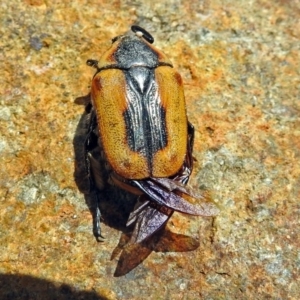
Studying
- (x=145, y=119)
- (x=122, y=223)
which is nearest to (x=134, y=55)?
(x=145, y=119)

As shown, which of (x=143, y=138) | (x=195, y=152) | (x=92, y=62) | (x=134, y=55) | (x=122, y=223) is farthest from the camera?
(x=92, y=62)

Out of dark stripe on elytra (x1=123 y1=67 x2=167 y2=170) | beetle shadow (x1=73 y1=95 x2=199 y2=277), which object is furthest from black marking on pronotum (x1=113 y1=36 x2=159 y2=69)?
beetle shadow (x1=73 y1=95 x2=199 y2=277)

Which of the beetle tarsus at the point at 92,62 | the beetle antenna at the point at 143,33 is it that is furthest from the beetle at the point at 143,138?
the beetle antenna at the point at 143,33

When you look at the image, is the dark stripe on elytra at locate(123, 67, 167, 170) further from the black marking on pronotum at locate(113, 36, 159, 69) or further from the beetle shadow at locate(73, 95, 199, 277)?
the beetle shadow at locate(73, 95, 199, 277)

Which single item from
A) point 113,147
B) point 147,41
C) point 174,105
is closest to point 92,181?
point 113,147

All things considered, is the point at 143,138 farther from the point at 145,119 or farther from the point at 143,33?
the point at 143,33

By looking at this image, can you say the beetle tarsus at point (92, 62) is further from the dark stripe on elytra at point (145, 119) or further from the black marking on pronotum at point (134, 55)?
the dark stripe on elytra at point (145, 119)

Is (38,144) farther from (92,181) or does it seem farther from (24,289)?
(24,289)
